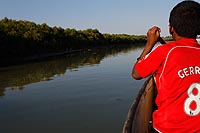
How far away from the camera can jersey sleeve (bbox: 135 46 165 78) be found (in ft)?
6.76

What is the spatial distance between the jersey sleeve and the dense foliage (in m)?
35.0

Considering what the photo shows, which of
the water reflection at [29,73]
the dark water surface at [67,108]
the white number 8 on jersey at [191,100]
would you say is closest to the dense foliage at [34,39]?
the water reflection at [29,73]

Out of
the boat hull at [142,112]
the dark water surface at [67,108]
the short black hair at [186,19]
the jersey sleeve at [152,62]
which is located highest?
the short black hair at [186,19]

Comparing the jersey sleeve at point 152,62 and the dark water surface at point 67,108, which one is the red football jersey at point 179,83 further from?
the dark water surface at point 67,108

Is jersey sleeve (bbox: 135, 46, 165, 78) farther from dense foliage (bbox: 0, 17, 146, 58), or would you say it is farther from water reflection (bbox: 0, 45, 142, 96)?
dense foliage (bbox: 0, 17, 146, 58)

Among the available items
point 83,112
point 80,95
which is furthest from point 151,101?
point 80,95

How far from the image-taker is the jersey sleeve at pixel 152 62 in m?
2.06

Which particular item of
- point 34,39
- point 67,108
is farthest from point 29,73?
point 34,39

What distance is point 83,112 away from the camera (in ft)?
32.3

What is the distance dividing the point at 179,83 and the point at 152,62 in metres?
0.23

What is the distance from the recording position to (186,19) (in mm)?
2121

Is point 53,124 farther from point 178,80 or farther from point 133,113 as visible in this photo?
point 178,80

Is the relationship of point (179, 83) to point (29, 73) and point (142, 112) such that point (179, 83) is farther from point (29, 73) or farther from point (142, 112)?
point (29, 73)

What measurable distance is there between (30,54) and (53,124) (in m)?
37.3
